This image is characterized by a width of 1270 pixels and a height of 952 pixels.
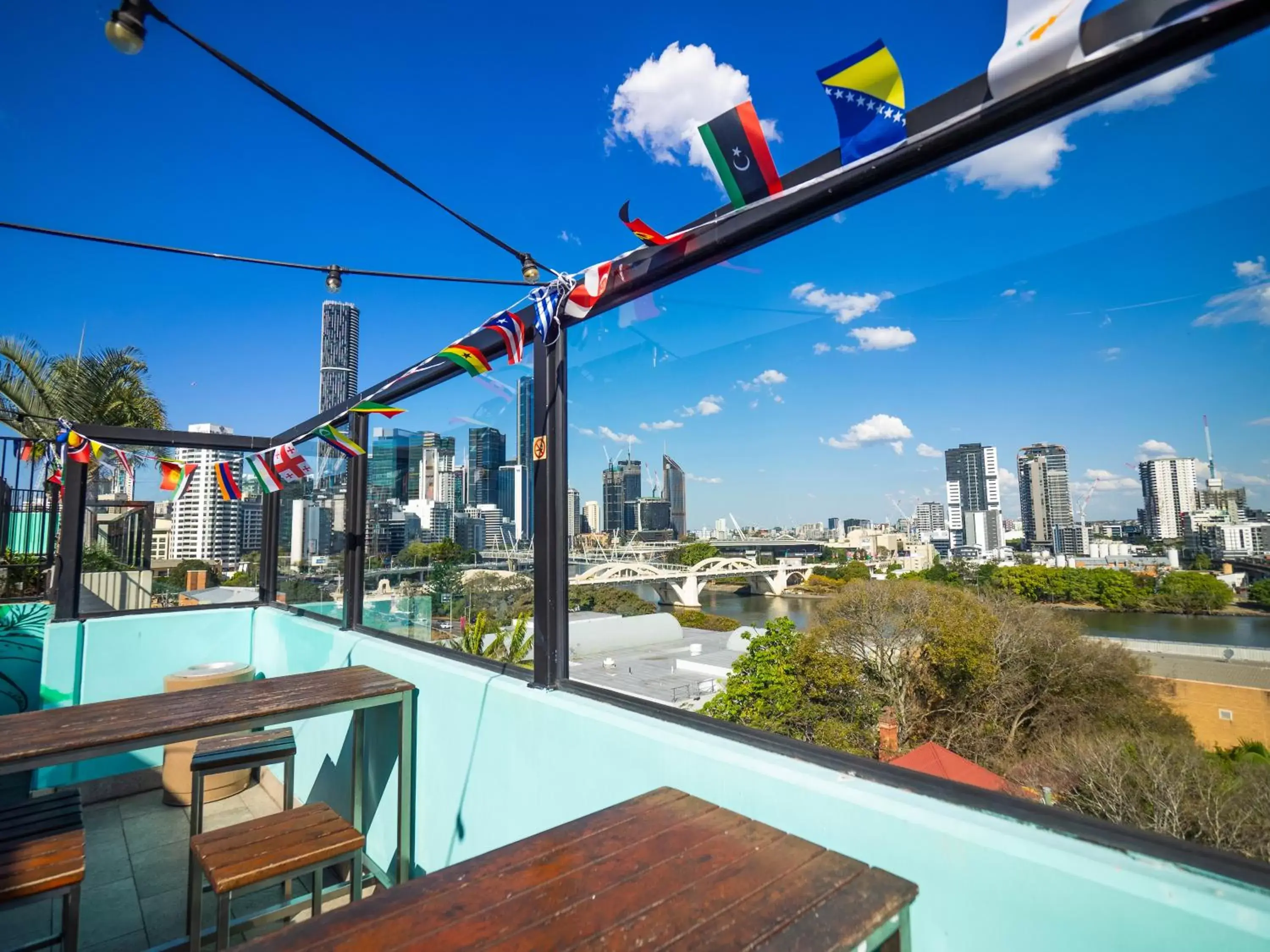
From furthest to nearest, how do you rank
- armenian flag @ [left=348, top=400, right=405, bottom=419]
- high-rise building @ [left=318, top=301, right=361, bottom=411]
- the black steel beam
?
high-rise building @ [left=318, top=301, right=361, bottom=411] < the black steel beam < armenian flag @ [left=348, top=400, right=405, bottom=419]

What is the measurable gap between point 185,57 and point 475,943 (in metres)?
3.23

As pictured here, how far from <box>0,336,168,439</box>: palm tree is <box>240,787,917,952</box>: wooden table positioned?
841 cm

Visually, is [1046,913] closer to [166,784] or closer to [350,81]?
[166,784]

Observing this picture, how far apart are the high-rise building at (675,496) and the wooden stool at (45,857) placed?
282 cm

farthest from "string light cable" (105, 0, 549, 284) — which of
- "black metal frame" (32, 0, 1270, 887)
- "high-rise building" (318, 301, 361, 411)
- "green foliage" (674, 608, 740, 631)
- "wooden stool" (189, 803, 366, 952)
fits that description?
"high-rise building" (318, 301, 361, 411)

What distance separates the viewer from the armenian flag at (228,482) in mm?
4398

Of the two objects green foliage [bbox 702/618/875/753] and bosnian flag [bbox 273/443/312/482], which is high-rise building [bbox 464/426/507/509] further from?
green foliage [bbox 702/618/875/753]

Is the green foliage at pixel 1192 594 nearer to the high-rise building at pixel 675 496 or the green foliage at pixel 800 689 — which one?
the high-rise building at pixel 675 496

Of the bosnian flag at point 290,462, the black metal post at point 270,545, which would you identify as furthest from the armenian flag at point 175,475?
the bosnian flag at point 290,462

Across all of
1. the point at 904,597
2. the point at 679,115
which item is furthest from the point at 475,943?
the point at 904,597

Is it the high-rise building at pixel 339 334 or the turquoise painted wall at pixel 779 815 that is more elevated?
the high-rise building at pixel 339 334

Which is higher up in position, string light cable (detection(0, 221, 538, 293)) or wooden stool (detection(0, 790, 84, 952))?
string light cable (detection(0, 221, 538, 293))

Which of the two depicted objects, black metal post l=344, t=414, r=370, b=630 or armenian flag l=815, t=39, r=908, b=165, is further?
black metal post l=344, t=414, r=370, b=630

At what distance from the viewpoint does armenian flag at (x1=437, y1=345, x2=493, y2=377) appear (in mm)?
2465
